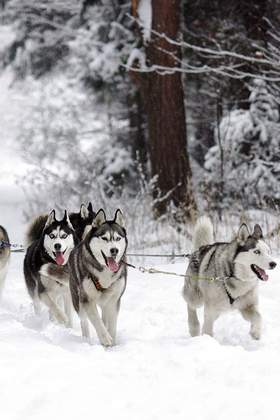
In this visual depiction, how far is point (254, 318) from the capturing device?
5156 millimetres

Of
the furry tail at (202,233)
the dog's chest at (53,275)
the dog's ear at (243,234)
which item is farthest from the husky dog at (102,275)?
the dog's ear at (243,234)

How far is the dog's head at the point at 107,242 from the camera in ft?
16.5

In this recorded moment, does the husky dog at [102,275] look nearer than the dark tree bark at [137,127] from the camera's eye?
Yes

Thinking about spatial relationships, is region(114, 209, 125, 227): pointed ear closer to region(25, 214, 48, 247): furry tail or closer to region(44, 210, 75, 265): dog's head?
region(44, 210, 75, 265): dog's head

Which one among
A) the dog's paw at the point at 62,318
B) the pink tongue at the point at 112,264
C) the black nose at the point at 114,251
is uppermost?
the black nose at the point at 114,251

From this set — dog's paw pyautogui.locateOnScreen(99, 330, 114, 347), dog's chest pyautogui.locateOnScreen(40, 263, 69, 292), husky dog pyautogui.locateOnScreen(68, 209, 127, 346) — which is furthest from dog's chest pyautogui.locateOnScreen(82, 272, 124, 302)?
dog's chest pyautogui.locateOnScreen(40, 263, 69, 292)

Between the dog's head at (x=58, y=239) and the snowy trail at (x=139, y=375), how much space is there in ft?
1.95

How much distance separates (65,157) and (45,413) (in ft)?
50.2

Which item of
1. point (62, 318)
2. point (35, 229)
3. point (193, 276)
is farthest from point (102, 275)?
point (35, 229)

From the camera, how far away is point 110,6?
1326 cm

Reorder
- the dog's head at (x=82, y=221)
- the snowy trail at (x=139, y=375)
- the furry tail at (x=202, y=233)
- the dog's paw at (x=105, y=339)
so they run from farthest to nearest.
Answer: the dog's head at (x=82, y=221) < the furry tail at (x=202, y=233) < the dog's paw at (x=105, y=339) < the snowy trail at (x=139, y=375)

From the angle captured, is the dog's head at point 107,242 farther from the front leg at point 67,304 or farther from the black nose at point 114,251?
the front leg at point 67,304

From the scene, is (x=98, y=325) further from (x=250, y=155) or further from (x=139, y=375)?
(x=250, y=155)

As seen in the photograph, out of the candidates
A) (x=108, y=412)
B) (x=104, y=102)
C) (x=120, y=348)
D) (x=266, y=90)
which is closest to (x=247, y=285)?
(x=120, y=348)
